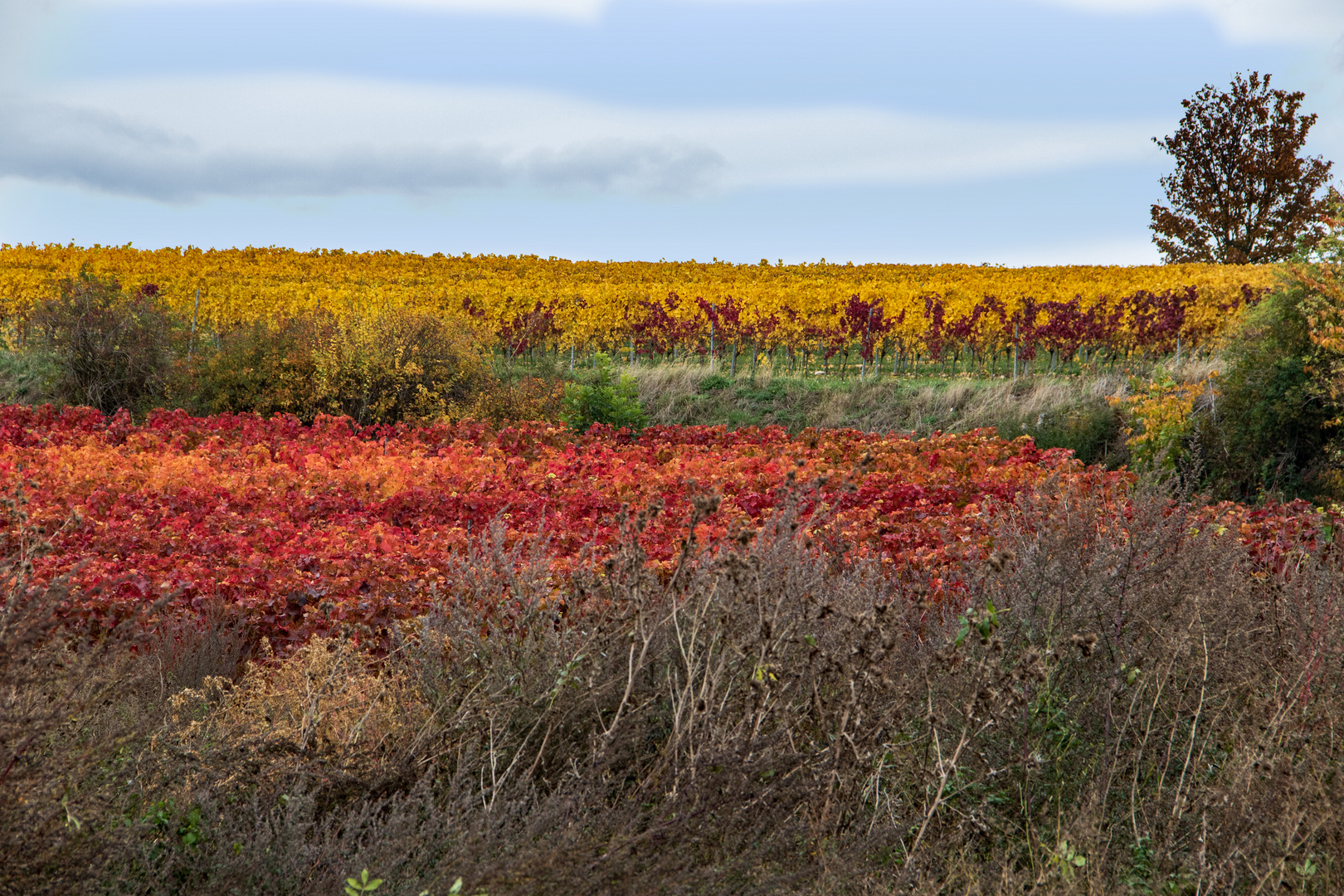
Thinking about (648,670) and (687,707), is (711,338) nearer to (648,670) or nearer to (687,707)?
(648,670)

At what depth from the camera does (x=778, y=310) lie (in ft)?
68.6

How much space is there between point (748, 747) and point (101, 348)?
1402 centimetres

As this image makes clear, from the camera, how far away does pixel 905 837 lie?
3590 millimetres

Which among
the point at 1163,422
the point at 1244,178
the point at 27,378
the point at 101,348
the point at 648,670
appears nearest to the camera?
the point at 648,670

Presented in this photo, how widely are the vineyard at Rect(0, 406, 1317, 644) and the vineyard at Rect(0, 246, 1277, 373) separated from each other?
5977 mm

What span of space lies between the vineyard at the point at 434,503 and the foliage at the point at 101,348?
409 cm

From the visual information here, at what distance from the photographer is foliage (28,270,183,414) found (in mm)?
14641

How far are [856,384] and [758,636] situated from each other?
13.5 metres

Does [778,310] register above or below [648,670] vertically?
above

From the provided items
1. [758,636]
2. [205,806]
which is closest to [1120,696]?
[758,636]

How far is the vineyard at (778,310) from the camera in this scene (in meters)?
18.5

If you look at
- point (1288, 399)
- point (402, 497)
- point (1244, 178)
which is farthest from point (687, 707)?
point (1244, 178)

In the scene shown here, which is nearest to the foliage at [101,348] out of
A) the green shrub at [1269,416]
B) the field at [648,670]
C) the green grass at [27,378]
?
the green grass at [27,378]

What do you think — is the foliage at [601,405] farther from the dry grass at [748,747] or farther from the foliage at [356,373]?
the dry grass at [748,747]
